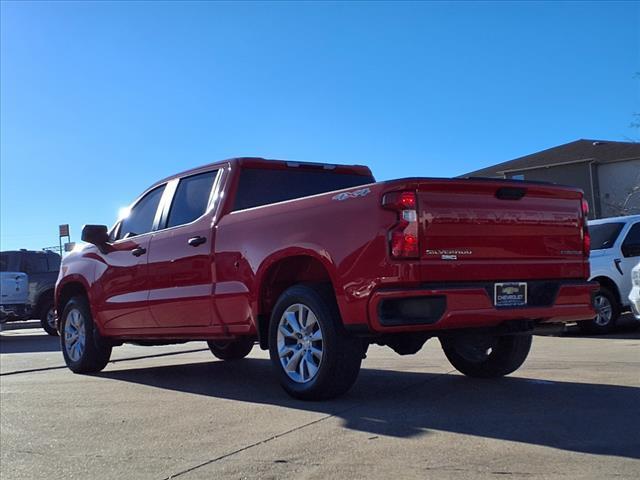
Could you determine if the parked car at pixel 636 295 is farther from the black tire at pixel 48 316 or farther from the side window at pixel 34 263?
the side window at pixel 34 263

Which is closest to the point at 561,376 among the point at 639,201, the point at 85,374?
the point at 85,374

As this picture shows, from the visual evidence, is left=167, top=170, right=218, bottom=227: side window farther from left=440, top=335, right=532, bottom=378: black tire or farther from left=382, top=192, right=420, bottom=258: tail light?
left=440, top=335, right=532, bottom=378: black tire

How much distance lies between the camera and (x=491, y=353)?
6402 mm

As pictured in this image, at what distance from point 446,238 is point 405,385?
6.04ft

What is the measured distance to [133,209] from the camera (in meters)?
7.94

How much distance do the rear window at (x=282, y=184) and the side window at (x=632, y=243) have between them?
5811 millimetres

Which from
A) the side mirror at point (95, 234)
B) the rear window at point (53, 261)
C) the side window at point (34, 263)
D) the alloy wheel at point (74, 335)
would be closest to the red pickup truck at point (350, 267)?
the side mirror at point (95, 234)

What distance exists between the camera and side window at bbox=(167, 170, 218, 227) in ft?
22.4

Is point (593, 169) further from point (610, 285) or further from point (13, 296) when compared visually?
point (13, 296)

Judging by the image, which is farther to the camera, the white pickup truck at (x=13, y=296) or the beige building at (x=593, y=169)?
the beige building at (x=593, y=169)

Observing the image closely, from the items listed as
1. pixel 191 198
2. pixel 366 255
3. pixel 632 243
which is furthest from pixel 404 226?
pixel 632 243

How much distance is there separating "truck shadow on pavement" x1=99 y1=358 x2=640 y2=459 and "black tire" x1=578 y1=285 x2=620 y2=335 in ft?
16.7

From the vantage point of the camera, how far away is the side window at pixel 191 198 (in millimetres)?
6812

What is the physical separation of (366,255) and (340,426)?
117 centimetres
